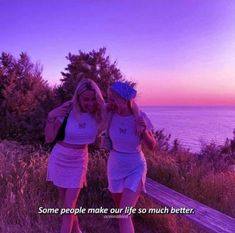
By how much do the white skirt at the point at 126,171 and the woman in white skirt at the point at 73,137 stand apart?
32 centimetres

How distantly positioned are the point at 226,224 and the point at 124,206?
1001mm

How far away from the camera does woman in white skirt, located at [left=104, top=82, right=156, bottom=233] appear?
396 cm

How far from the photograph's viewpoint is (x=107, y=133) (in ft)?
13.7

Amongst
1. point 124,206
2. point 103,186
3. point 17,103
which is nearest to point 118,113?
point 124,206

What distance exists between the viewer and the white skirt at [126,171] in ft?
13.1

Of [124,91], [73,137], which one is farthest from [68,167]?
[124,91]

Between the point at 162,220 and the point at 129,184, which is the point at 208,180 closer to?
the point at 162,220

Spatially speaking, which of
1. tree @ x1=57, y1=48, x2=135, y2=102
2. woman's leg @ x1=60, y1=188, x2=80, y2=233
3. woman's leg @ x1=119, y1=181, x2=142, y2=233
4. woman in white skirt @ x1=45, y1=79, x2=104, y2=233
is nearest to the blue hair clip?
woman in white skirt @ x1=45, y1=79, x2=104, y2=233

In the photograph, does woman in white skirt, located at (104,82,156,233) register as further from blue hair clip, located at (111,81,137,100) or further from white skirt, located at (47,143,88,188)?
white skirt, located at (47,143,88,188)

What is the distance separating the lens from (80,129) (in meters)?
4.11

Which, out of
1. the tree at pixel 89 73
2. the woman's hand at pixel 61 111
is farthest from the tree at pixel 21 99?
the woman's hand at pixel 61 111

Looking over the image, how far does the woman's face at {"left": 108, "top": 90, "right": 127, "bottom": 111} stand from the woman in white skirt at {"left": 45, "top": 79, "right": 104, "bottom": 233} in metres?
0.10

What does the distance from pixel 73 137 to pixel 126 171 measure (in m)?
0.61

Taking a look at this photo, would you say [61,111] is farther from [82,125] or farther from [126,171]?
[126,171]
